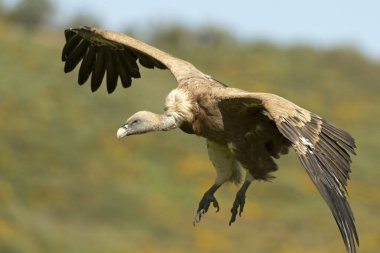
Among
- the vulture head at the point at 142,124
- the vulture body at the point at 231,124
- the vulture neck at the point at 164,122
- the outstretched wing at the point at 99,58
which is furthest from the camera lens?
the outstretched wing at the point at 99,58

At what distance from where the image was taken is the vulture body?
10750 millimetres

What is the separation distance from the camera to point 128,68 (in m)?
14.3

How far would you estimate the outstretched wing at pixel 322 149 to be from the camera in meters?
10.5

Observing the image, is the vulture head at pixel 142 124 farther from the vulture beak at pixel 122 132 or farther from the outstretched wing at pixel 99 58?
the outstretched wing at pixel 99 58

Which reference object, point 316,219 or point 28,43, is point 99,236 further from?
point 28,43

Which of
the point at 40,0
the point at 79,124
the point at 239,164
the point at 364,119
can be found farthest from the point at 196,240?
the point at 40,0

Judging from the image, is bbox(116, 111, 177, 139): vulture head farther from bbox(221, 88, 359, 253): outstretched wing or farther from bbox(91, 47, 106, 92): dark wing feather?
bbox(91, 47, 106, 92): dark wing feather

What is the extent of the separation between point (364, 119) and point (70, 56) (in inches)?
1194

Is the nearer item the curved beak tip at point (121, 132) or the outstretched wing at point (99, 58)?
the curved beak tip at point (121, 132)

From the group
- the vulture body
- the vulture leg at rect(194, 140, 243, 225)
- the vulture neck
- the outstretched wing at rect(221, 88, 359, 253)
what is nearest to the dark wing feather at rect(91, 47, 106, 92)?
the vulture body

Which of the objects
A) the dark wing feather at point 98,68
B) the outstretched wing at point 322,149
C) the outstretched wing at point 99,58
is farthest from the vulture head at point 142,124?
the dark wing feather at point 98,68

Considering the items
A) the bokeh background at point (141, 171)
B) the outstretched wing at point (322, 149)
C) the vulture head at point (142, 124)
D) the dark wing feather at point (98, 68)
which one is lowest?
the outstretched wing at point (322, 149)

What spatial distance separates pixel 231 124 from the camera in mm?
11914

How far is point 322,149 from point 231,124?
4.33 feet
